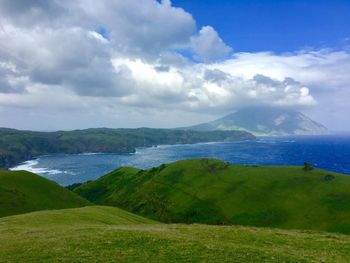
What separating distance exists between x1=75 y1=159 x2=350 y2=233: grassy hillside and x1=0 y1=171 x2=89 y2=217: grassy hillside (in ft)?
155

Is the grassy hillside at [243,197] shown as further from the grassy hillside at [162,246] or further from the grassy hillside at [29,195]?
the grassy hillside at [162,246]

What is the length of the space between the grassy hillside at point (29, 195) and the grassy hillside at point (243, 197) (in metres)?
47.4

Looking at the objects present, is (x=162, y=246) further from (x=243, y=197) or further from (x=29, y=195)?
(x=243, y=197)

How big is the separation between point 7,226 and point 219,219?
329ft

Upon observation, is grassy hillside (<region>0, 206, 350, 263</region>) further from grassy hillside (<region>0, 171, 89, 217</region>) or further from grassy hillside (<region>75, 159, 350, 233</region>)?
grassy hillside (<region>75, 159, 350, 233</region>)

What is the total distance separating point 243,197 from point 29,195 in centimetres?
8823

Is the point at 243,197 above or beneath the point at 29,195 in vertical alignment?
beneath

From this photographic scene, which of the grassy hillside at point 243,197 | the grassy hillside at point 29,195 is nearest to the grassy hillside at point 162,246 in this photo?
the grassy hillside at point 29,195

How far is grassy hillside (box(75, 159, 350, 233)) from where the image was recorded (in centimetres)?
11850

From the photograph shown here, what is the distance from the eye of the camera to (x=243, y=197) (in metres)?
141

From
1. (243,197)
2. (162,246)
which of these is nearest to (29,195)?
(243,197)

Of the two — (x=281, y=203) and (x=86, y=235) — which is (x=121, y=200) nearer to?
(x=281, y=203)

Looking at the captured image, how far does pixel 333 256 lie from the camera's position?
30.4 meters

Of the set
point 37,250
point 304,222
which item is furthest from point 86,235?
point 304,222
